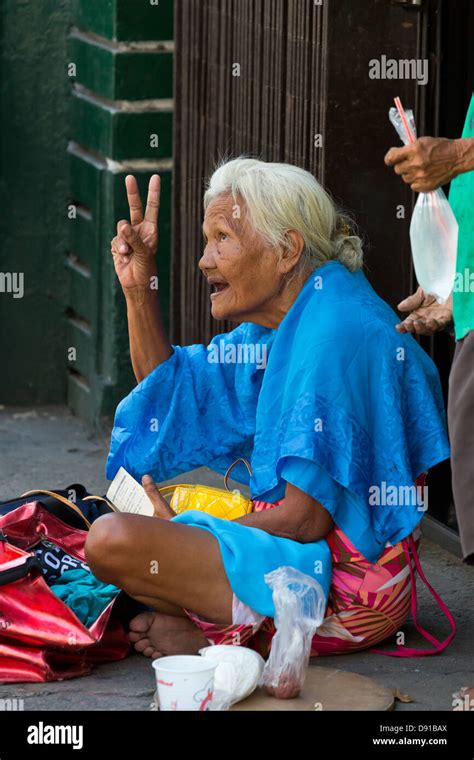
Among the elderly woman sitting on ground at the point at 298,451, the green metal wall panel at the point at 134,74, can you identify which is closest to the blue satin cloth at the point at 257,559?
the elderly woman sitting on ground at the point at 298,451

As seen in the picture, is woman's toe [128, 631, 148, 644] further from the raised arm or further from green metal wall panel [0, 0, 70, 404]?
green metal wall panel [0, 0, 70, 404]

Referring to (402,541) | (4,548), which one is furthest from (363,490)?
(4,548)

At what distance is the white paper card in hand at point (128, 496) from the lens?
4164 millimetres

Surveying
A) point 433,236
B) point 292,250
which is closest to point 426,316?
point 433,236

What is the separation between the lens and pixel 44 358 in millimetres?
7012

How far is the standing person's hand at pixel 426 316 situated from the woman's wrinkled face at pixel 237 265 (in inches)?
17.1

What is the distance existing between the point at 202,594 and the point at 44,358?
3.39 m

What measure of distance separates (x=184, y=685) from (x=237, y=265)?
47.2 inches

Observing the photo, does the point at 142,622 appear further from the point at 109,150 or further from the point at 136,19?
the point at 136,19

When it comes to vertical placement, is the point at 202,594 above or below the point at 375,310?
below

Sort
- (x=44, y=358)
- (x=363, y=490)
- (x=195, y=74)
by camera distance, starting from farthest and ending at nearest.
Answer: (x=44, y=358) → (x=195, y=74) → (x=363, y=490)

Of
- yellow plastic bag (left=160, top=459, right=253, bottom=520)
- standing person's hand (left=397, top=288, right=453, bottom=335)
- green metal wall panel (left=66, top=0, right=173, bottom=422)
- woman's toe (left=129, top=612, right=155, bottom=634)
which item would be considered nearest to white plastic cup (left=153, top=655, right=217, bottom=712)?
woman's toe (left=129, top=612, right=155, bottom=634)

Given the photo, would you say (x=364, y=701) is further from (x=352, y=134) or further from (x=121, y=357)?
(x=121, y=357)

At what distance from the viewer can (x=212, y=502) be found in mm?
4184
